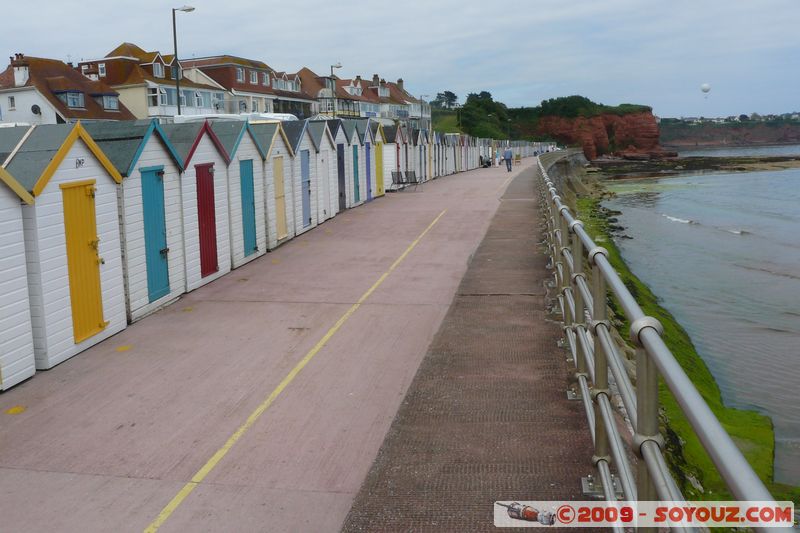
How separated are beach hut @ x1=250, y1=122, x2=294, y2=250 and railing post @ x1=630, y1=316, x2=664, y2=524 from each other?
14.4m

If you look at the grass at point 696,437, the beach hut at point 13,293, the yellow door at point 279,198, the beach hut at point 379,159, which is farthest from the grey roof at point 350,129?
the beach hut at point 13,293

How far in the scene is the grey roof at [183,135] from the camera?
506 inches

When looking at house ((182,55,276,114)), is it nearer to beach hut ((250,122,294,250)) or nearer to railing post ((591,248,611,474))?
beach hut ((250,122,294,250))

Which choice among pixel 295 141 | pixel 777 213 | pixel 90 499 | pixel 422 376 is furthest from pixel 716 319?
pixel 777 213

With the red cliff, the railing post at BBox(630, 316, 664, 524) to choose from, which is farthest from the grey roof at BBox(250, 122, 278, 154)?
the red cliff

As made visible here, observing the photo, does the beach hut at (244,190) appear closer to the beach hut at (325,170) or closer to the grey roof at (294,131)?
the grey roof at (294,131)

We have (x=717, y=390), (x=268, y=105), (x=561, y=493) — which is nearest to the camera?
(x=561, y=493)

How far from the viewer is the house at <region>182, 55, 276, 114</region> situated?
76562 mm

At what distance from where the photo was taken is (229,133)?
15.3 m

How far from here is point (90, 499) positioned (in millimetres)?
5539

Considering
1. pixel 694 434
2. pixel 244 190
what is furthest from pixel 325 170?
pixel 694 434

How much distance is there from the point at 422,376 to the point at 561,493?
2.91 m

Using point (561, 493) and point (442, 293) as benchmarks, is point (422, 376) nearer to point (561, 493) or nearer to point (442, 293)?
point (561, 493)

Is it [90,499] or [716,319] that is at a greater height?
[90,499]
